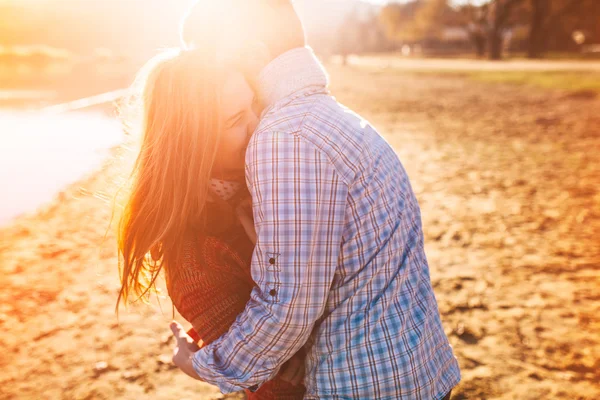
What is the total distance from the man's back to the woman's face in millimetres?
181

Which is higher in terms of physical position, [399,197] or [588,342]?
[399,197]

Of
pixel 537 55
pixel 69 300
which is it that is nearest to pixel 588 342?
pixel 69 300

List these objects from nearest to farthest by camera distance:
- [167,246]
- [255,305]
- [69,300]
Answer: [255,305] < [167,246] < [69,300]

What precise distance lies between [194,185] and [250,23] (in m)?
0.90

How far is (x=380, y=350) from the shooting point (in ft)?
5.08

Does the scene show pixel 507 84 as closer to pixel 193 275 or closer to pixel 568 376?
pixel 568 376

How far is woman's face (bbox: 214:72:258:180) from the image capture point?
1726mm

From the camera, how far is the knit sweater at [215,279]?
1.74 m

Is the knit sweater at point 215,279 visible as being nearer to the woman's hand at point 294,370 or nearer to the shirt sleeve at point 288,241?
Answer: the woman's hand at point 294,370

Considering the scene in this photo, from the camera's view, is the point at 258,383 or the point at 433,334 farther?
the point at 433,334

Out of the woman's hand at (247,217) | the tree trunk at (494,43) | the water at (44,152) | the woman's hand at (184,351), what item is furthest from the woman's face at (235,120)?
the tree trunk at (494,43)

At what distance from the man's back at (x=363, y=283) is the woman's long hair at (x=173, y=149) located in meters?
0.25

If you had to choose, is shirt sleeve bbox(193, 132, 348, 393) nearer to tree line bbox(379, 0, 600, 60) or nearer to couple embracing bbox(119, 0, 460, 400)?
couple embracing bbox(119, 0, 460, 400)

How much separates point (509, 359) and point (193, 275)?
104 inches
